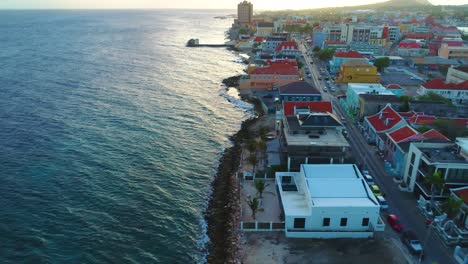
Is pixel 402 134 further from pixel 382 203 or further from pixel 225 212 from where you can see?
pixel 225 212

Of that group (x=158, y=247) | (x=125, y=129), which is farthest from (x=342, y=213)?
(x=125, y=129)

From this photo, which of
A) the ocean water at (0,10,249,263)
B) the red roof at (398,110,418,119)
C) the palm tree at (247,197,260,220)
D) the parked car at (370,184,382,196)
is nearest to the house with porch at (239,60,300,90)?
the ocean water at (0,10,249,263)

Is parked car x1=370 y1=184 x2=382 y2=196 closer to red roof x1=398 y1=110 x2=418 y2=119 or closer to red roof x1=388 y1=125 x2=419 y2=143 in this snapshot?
red roof x1=388 y1=125 x2=419 y2=143

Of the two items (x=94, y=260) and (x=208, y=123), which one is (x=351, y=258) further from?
(x=208, y=123)

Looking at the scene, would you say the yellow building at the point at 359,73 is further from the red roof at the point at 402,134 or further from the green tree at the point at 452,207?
the green tree at the point at 452,207

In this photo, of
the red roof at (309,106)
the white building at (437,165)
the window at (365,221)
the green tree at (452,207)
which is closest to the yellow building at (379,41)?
the red roof at (309,106)

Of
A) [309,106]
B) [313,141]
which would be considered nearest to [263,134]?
[309,106]
